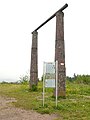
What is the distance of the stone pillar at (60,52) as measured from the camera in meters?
18.9

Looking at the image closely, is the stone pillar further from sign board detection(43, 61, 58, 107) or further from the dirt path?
the dirt path

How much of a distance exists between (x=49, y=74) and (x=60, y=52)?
3.75 metres

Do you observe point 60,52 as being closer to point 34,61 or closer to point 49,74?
point 49,74

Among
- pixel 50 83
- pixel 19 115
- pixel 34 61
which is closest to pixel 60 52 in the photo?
pixel 50 83

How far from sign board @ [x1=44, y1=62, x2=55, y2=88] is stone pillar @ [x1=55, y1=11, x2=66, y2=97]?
3.47 meters

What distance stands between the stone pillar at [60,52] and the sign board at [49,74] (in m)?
3.47

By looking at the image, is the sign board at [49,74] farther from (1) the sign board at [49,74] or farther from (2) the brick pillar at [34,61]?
(2) the brick pillar at [34,61]

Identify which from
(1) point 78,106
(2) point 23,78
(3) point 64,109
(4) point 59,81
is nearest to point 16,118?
(3) point 64,109

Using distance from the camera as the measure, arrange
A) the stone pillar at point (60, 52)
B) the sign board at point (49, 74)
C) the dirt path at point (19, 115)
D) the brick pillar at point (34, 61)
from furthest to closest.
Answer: the brick pillar at point (34, 61), the stone pillar at point (60, 52), the sign board at point (49, 74), the dirt path at point (19, 115)

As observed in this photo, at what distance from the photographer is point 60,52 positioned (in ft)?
62.2

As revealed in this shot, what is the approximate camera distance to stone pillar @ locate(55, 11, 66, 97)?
742 inches

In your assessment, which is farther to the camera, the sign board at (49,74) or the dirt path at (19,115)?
the sign board at (49,74)

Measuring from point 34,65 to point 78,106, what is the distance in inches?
423

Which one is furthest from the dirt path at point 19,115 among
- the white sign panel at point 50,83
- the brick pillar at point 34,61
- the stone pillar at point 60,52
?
the brick pillar at point 34,61
